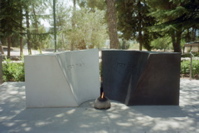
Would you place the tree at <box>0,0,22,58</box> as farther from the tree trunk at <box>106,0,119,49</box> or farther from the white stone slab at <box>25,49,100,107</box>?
the white stone slab at <box>25,49,100,107</box>

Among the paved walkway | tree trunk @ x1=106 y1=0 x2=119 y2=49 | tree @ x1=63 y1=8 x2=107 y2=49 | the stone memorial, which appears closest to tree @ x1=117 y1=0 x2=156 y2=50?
tree @ x1=63 y1=8 x2=107 y2=49

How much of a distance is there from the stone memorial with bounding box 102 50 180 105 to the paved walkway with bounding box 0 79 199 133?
0.82ft

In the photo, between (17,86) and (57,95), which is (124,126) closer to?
(57,95)

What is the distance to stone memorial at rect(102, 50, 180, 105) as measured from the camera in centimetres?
513

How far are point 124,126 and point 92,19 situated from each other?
70.1 feet

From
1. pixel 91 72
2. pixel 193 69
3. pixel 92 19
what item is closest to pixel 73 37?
pixel 92 19

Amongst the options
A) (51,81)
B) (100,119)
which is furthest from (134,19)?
(100,119)

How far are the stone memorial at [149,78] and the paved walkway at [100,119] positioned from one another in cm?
25

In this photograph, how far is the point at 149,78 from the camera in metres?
5.21

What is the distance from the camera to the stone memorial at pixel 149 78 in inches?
202

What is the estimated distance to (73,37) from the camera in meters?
25.0

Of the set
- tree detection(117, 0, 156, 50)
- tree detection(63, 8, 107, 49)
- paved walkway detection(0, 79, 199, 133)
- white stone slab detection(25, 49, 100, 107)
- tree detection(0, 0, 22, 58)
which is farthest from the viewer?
tree detection(63, 8, 107, 49)

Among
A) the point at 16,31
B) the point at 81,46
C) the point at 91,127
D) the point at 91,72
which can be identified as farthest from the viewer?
the point at 81,46

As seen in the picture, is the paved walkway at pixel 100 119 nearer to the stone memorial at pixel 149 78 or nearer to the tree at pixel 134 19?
the stone memorial at pixel 149 78
